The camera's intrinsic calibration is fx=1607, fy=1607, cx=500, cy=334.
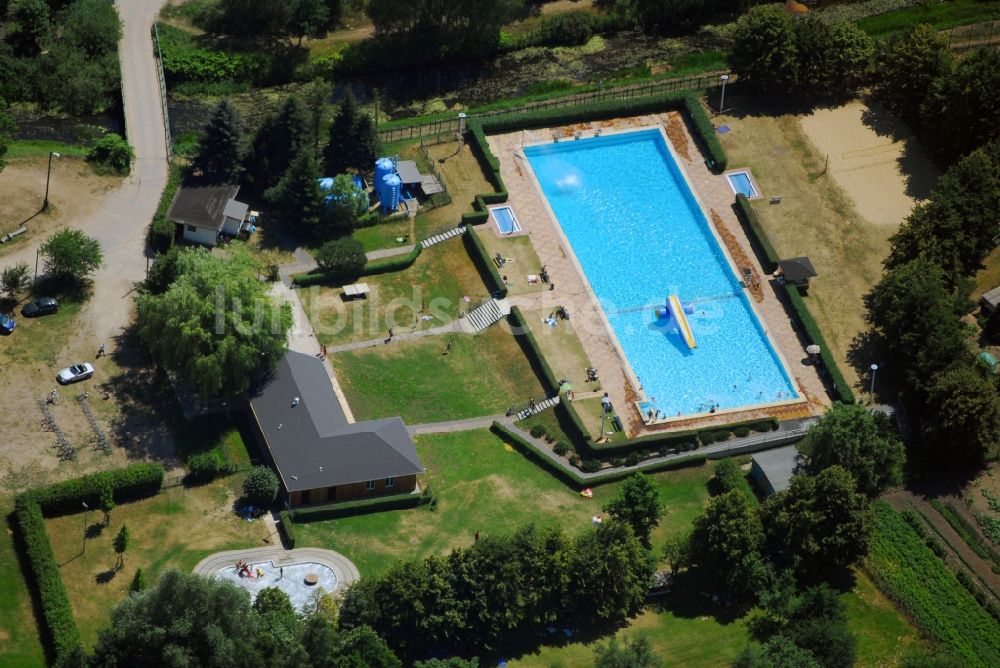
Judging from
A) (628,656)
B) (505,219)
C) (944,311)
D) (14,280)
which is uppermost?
(14,280)

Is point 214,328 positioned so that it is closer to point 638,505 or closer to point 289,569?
point 289,569

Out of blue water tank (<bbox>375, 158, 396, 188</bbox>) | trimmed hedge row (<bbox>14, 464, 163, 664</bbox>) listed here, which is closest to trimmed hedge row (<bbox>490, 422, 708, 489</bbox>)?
trimmed hedge row (<bbox>14, 464, 163, 664</bbox>)

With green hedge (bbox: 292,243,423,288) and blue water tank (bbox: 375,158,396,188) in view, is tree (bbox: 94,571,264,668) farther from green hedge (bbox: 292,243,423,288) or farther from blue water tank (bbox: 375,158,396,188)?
blue water tank (bbox: 375,158,396,188)

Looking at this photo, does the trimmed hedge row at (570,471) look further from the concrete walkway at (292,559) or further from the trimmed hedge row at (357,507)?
the concrete walkway at (292,559)

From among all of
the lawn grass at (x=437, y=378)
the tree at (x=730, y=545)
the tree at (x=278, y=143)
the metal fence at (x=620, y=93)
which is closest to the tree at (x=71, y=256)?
the tree at (x=278, y=143)

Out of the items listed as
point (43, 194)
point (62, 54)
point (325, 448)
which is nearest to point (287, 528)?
point (325, 448)

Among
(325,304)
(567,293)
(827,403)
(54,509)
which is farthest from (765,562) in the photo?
(54,509)
